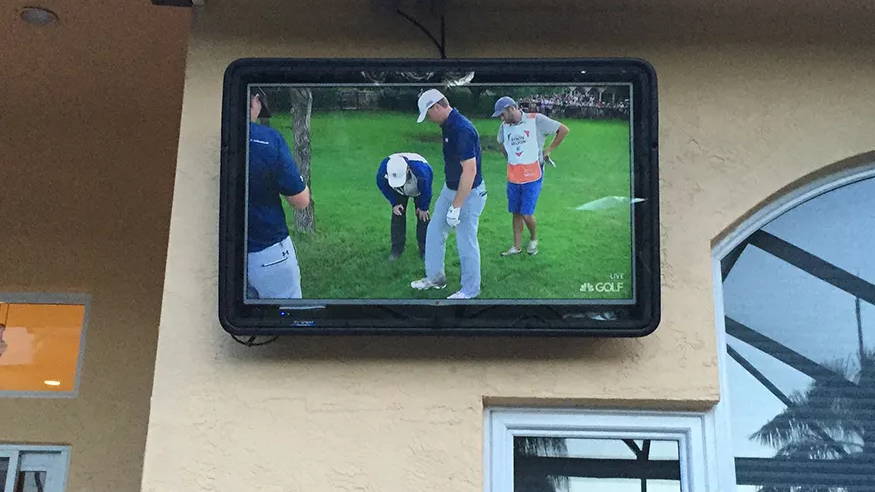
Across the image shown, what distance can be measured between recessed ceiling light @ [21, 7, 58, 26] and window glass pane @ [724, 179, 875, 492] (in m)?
2.83

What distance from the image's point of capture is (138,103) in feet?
15.0

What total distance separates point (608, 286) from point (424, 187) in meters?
0.68

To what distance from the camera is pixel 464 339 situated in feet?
9.80

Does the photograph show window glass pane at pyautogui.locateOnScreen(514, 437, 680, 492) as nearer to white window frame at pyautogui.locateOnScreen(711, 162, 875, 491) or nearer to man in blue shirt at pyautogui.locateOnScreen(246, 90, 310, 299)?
white window frame at pyautogui.locateOnScreen(711, 162, 875, 491)

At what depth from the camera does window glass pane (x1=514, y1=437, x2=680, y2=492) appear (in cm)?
297

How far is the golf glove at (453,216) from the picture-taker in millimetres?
2986

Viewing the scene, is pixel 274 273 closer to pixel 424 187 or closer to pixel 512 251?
pixel 424 187

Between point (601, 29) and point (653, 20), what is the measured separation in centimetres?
19

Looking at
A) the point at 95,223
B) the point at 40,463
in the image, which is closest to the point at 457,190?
the point at 95,223

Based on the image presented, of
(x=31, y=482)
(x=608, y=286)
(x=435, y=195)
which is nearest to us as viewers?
(x=608, y=286)

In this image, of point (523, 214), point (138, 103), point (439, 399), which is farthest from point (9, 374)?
point (523, 214)

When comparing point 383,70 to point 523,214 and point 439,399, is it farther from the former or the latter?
point 439,399

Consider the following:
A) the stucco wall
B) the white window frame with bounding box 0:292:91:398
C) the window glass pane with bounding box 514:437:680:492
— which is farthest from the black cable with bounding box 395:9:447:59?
the white window frame with bounding box 0:292:91:398

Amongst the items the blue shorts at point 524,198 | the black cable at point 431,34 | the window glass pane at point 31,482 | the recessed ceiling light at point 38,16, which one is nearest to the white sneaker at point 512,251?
the blue shorts at point 524,198
